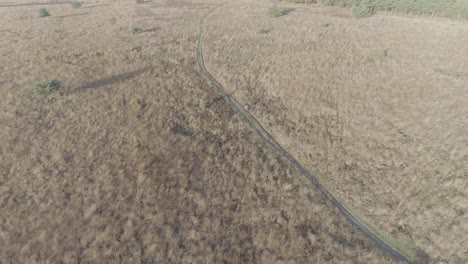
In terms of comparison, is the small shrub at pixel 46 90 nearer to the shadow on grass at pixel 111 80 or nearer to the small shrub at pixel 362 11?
the shadow on grass at pixel 111 80

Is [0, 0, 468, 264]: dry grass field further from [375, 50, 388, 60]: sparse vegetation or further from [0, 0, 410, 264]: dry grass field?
[375, 50, 388, 60]: sparse vegetation

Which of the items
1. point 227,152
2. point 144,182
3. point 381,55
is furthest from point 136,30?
point 381,55

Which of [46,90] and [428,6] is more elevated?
[428,6]

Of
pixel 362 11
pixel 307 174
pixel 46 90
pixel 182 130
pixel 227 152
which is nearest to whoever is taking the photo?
pixel 307 174

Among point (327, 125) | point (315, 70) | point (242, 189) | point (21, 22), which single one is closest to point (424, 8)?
point (315, 70)

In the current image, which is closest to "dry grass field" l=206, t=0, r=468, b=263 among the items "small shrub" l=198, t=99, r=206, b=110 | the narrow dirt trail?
the narrow dirt trail

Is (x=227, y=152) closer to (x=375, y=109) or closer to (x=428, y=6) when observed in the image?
(x=375, y=109)

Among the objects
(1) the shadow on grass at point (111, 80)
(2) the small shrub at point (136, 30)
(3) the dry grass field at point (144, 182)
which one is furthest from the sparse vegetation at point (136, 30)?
(1) the shadow on grass at point (111, 80)

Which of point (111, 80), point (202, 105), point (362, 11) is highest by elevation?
point (362, 11)
